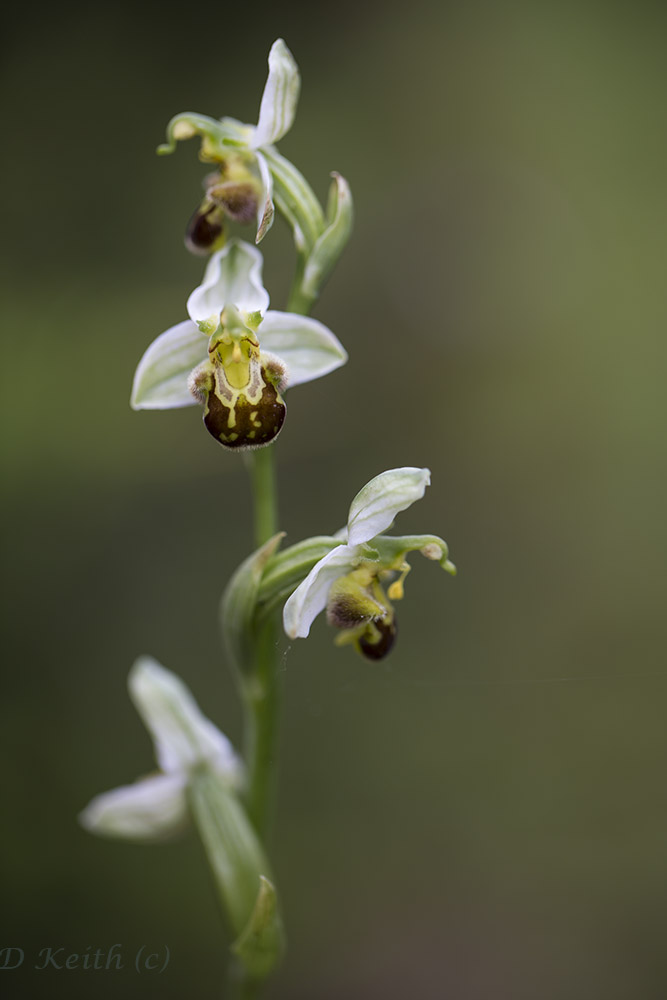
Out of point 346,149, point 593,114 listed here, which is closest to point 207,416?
point 346,149

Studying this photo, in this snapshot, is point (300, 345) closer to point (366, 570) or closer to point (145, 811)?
point (366, 570)

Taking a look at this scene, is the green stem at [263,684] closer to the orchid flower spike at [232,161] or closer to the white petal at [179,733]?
the white petal at [179,733]

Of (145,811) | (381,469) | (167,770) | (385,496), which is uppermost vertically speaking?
(381,469)

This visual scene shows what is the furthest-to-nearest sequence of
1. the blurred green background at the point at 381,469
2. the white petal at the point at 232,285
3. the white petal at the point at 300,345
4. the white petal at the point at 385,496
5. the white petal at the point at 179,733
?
the blurred green background at the point at 381,469, the white petal at the point at 179,733, the white petal at the point at 300,345, the white petal at the point at 232,285, the white petal at the point at 385,496

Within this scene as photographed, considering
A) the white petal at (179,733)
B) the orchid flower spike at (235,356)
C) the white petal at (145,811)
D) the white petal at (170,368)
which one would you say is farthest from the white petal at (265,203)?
the white petal at (145,811)

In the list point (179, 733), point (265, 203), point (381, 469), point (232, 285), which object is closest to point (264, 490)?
point (232, 285)

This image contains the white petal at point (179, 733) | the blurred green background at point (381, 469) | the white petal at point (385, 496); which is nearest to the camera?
the white petal at point (385, 496)

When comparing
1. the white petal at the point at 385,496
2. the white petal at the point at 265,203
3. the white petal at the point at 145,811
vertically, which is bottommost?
the white petal at the point at 145,811
